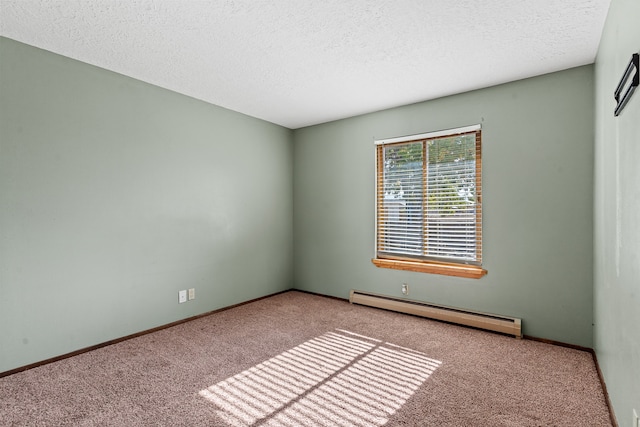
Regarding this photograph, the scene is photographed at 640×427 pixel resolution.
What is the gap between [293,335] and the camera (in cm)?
326

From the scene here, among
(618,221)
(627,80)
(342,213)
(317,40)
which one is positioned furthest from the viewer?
(342,213)

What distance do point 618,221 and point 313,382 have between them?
7.07ft

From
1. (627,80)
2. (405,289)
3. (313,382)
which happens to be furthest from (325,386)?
(627,80)

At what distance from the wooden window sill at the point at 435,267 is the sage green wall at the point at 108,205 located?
1.80 m

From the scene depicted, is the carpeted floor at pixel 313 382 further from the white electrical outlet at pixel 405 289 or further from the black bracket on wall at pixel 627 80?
the black bracket on wall at pixel 627 80

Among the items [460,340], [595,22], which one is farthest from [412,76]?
[460,340]

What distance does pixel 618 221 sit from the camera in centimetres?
182

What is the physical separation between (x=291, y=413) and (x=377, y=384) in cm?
67

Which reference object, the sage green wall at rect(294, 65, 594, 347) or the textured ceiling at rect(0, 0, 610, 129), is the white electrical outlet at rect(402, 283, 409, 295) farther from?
the textured ceiling at rect(0, 0, 610, 129)

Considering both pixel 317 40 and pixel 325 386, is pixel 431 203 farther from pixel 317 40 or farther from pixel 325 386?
pixel 325 386

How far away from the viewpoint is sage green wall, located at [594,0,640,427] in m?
1.48

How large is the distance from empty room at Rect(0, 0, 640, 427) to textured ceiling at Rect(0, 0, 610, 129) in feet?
0.07

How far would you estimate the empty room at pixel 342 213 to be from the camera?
206 centimetres

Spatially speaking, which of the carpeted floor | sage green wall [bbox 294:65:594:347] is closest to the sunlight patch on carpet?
the carpeted floor
